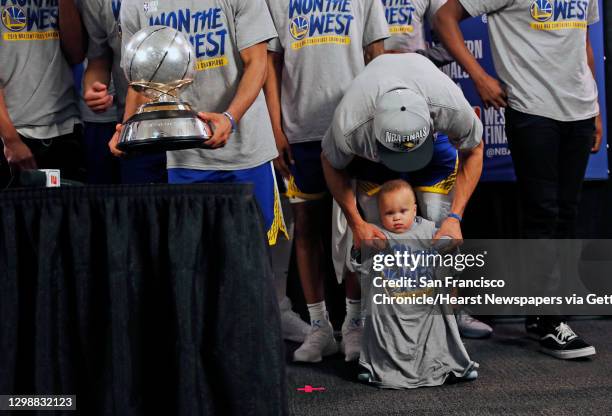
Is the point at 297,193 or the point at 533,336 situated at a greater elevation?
the point at 297,193

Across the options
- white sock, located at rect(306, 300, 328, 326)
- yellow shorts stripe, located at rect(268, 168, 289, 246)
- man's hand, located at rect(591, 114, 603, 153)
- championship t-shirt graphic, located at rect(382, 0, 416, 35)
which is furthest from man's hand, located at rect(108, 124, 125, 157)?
man's hand, located at rect(591, 114, 603, 153)

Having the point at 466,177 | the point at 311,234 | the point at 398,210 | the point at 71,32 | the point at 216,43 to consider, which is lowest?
the point at 311,234

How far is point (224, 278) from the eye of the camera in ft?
4.60

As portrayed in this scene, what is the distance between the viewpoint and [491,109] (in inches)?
144

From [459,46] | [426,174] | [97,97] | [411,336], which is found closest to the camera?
[97,97]

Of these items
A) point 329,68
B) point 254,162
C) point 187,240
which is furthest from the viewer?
point 329,68

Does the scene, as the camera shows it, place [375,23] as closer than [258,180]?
No

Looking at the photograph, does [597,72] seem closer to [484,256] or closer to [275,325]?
[484,256]

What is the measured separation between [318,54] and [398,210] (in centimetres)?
71

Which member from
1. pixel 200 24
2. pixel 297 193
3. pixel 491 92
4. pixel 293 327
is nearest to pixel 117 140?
pixel 200 24

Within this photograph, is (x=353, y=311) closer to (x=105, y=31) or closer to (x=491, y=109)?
(x=491, y=109)

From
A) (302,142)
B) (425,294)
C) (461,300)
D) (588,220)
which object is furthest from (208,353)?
Result: (588,220)

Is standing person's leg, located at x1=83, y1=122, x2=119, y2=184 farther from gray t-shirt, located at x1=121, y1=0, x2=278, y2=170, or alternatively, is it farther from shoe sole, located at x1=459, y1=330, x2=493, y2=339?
shoe sole, located at x1=459, y1=330, x2=493, y2=339

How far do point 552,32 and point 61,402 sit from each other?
2389 mm
